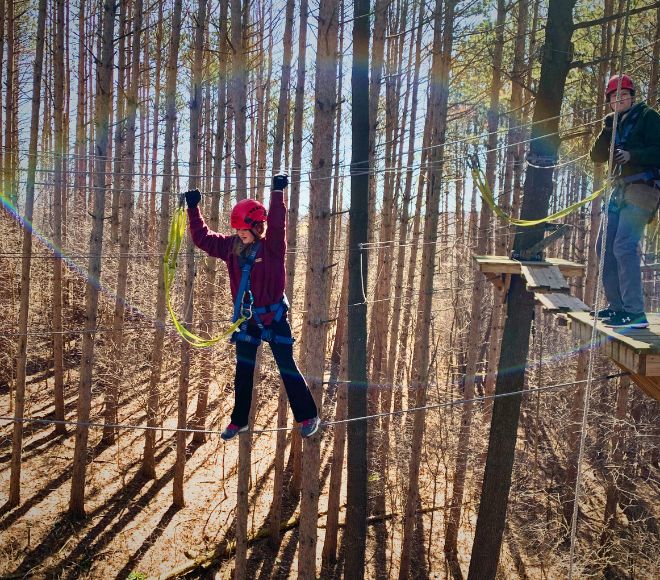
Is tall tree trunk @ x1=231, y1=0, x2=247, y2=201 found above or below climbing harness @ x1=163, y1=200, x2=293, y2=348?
above

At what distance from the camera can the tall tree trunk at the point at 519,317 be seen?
609 centimetres

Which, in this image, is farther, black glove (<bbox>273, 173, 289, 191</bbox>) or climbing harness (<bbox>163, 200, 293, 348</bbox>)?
climbing harness (<bbox>163, 200, 293, 348</bbox>)

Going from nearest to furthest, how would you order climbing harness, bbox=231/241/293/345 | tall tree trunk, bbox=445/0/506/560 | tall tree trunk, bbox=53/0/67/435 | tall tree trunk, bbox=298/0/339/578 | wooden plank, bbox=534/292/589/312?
climbing harness, bbox=231/241/293/345 → wooden plank, bbox=534/292/589/312 → tall tree trunk, bbox=298/0/339/578 → tall tree trunk, bbox=445/0/506/560 → tall tree trunk, bbox=53/0/67/435

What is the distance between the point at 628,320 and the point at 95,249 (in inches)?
299

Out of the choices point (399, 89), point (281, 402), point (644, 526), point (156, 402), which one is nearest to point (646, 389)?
point (281, 402)

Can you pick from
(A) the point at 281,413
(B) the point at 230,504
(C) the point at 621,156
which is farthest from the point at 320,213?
(B) the point at 230,504

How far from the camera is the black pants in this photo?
4.22 metres

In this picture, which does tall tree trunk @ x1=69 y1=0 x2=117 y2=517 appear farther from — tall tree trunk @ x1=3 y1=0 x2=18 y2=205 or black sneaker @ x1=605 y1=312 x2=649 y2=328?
black sneaker @ x1=605 y1=312 x2=649 y2=328

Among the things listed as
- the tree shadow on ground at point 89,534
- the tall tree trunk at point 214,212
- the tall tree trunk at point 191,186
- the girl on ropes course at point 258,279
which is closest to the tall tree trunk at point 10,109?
the tall tree trunk at point 191,186

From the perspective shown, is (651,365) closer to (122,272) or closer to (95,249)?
(95,249)

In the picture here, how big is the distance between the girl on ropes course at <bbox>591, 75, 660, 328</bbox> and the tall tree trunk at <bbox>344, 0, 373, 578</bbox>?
314cm

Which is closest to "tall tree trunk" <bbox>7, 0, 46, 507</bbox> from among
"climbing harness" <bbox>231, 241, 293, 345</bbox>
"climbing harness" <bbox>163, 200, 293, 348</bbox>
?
"climbing harness" <bbox>163, 200, 293, 348</bbox>

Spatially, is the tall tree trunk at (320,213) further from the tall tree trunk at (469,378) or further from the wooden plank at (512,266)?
the tall tree trunk at (469,378)

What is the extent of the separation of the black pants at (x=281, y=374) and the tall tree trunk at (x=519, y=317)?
116 inches
